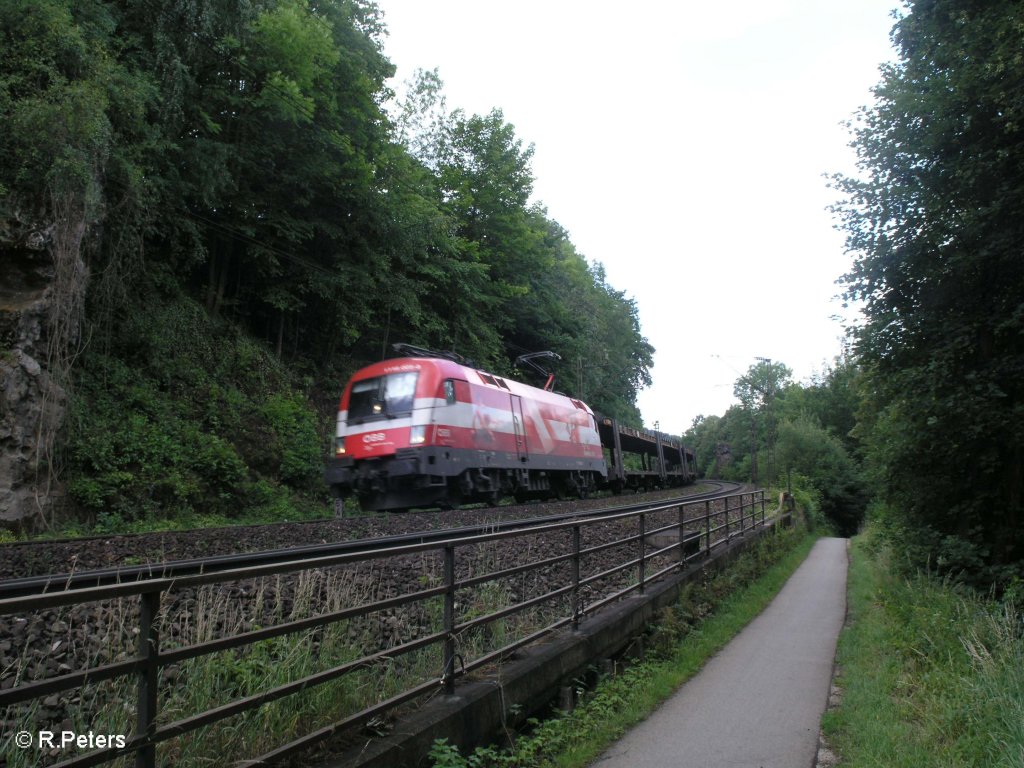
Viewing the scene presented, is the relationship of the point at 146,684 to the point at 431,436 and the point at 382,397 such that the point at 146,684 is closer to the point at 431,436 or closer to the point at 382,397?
the point at 431,436

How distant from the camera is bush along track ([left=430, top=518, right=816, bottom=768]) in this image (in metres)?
4.05

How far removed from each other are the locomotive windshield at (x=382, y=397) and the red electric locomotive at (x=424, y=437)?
22 millimetres

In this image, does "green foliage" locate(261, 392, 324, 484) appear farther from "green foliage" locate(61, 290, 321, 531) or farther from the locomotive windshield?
the locomotive windshield

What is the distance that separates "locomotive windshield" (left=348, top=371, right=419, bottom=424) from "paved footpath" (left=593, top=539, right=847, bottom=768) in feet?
26.4

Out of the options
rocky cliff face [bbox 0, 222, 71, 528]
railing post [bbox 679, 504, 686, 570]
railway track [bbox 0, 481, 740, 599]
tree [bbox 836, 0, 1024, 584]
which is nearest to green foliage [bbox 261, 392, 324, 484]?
rocky cliff face [bbox 0, 222, 71, 528]

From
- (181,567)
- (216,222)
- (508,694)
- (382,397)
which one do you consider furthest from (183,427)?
(508,694)

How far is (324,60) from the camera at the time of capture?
1803 cm

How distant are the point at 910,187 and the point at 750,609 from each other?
671 cm

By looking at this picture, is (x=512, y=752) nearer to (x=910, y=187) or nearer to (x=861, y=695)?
(x=861, y=695)

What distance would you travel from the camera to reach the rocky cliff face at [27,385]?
11.4m

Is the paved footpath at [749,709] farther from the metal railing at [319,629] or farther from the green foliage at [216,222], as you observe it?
the green foliage at [216,222]


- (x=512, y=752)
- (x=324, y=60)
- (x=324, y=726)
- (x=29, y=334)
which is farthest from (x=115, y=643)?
(x=324, y=60)

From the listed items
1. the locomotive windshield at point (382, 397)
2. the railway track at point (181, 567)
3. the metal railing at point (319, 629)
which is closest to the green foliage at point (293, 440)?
the locomotive windshield at point (382, 397)

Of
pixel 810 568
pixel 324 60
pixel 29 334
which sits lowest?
pixel 810 568
